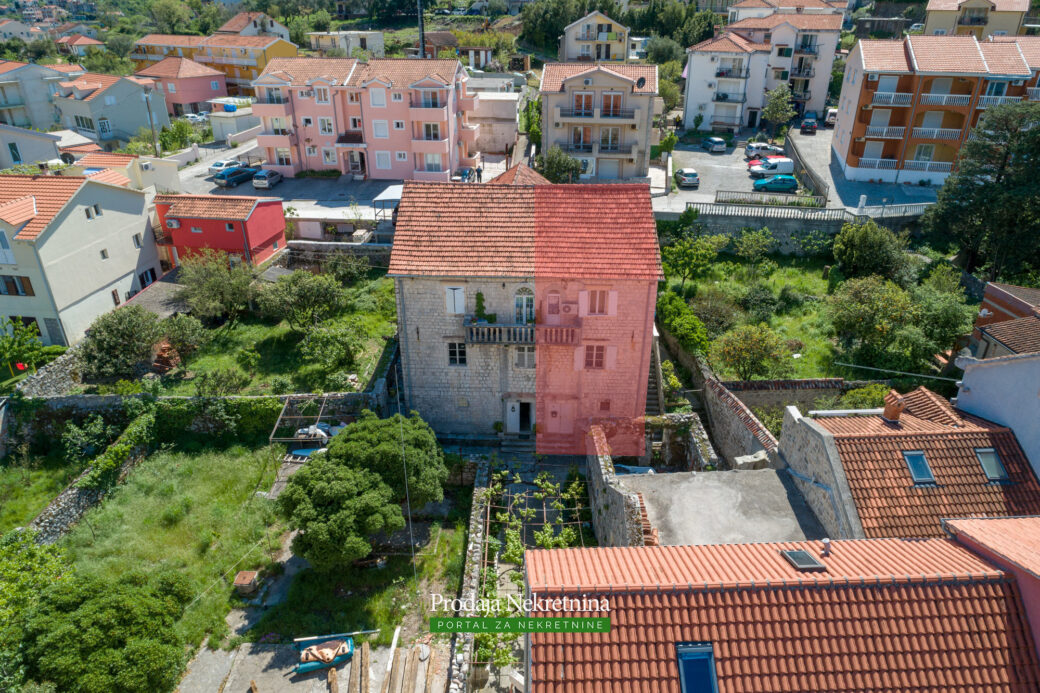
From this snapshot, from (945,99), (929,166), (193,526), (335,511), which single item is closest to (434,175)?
(193,526)

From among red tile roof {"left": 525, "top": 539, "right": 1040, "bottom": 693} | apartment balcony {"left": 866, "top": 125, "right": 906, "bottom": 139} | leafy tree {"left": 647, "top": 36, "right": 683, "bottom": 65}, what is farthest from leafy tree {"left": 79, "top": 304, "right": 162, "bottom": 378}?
leafy tree {"left": 647, "top": 36, "right": 683, "bottom": 65}

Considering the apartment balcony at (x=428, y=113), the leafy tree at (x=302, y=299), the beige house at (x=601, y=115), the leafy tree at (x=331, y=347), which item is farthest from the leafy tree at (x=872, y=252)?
the apartment balcony at (x=428, y=113)

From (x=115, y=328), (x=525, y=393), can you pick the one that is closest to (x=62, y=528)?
(x=115, y=328)

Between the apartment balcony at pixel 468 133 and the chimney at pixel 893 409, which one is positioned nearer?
the chimney at pixel 893 409

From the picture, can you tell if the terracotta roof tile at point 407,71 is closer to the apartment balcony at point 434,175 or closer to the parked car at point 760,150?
the apartment balcony at point 434,175

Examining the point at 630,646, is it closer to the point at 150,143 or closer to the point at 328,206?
the point at 328,206

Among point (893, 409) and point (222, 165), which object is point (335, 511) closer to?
point (893, 409)
